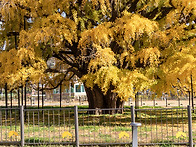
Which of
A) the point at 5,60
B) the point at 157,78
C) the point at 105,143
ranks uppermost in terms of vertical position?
the point at 5,60

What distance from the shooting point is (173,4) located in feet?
47.9

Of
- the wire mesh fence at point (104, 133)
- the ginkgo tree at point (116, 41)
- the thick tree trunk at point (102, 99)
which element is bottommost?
the wire mesh fence at point (104, 133)

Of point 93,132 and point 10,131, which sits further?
point 93,132

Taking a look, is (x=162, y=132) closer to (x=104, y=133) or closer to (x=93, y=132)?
(x=104, y=133)

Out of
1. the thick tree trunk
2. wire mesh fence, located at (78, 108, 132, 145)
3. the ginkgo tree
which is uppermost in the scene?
the ginkgo tree

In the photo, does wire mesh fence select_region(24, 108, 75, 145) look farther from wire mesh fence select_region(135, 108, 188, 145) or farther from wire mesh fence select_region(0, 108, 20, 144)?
wire mesh fence select_region(135, 108, 188, 145)

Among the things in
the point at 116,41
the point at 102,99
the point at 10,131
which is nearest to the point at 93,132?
the point at 10,131

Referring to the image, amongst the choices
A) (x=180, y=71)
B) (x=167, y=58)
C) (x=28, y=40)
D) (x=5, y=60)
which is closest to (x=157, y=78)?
(x=167, y=58)

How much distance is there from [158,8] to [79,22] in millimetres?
4469

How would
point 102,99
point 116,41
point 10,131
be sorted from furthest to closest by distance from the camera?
point 102,99 → point 116,41 → point 10,131

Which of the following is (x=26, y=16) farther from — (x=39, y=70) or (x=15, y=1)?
(x=39, y=70)

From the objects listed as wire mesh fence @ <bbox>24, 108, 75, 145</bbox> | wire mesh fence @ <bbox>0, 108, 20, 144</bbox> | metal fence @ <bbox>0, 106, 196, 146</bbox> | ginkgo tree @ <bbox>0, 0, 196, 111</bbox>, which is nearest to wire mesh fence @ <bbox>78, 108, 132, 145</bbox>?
metal fence @ <bbox>0, 106, 196, 146</bbox>

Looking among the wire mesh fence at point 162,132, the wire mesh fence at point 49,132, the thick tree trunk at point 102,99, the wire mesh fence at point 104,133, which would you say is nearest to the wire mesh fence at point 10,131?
the wire mesh fence at point 49,132

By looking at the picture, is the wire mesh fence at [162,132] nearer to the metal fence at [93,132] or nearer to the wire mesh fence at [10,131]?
the metal fence at [93,132]
